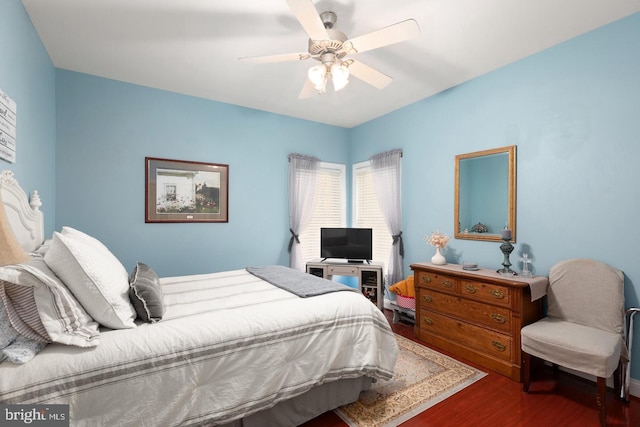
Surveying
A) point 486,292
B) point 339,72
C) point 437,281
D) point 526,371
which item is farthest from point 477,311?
point 339,72

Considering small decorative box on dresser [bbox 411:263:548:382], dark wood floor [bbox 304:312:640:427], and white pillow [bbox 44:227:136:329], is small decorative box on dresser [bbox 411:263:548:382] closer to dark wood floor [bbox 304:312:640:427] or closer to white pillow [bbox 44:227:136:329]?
dark wood floor [bbox 304:312:640:427]

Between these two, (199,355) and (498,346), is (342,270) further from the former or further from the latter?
(199,355)

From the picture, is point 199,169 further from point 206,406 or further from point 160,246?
point 206,406

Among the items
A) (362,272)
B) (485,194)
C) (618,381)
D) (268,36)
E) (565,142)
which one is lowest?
(618,381)

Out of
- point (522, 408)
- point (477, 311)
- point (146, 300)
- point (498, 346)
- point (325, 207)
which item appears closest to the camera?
point (146, 300)

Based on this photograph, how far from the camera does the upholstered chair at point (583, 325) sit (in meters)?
1.93

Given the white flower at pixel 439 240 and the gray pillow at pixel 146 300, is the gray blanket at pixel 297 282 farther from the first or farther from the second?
the white flower at pixel 439 240

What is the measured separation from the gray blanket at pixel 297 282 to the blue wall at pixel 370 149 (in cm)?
120

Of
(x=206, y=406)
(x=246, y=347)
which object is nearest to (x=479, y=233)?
(x=246, y=347)

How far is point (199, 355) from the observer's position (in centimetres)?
149

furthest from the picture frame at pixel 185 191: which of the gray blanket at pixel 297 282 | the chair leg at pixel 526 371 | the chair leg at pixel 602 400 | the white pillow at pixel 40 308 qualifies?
the chair leg at pixel 602 400

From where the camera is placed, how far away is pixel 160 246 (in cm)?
346

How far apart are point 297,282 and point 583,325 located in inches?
87.9

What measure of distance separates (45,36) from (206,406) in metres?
3.05
